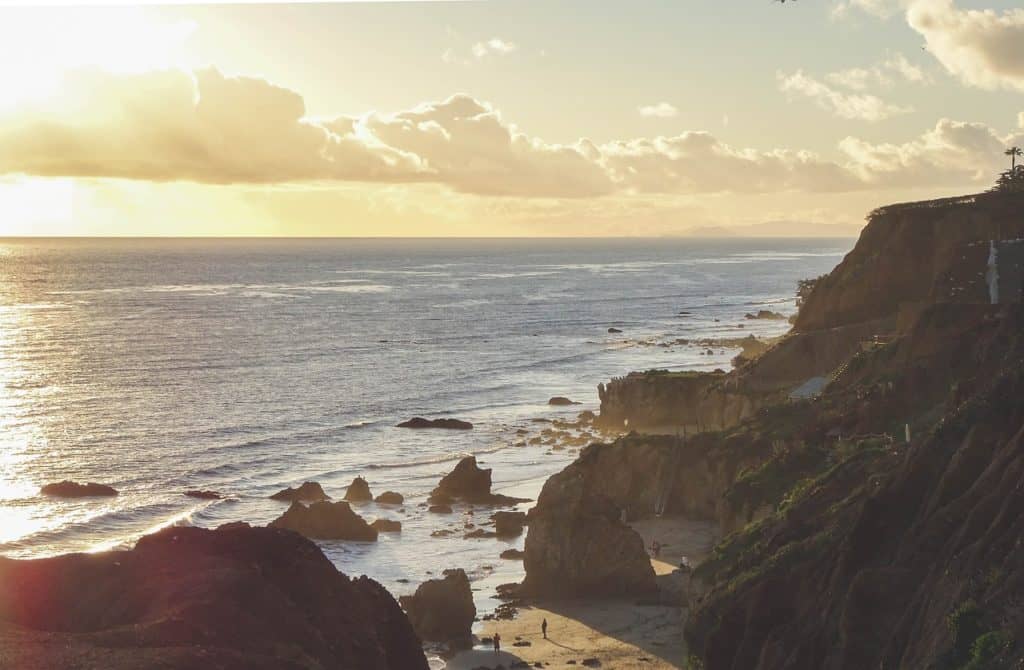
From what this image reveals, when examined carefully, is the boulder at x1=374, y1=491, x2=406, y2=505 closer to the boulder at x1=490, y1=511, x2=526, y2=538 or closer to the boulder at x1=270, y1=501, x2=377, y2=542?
the boulder at x1=270, y1=501, x2=377, y2=542

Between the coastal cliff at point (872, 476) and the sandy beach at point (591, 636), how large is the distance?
8.38 feet

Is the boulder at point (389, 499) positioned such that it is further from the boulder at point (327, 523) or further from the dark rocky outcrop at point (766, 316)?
the dark rocky outcrop at point (766, 316)

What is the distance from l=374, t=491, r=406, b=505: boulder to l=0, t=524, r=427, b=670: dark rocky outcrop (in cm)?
3658

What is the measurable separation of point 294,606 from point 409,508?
130 ft

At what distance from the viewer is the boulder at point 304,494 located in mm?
72688

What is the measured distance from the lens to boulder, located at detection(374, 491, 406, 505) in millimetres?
72812

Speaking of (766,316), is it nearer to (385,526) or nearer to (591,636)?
(385,526)

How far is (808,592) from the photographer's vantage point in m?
31.1

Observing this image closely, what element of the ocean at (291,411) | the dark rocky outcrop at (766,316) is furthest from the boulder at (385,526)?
the dark rocky outcrop at (766,316)

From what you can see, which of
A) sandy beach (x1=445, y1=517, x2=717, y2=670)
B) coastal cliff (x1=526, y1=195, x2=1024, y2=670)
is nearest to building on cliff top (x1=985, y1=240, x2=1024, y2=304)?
coastal cliff (x1=526, y1=195, x2=1024, y2=670)

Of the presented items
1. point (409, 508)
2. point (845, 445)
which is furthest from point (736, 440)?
point (409, 508)

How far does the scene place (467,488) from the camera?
2874 inches

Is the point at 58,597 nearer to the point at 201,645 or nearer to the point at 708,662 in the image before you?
the point at 201,645

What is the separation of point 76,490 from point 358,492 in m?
18.0
